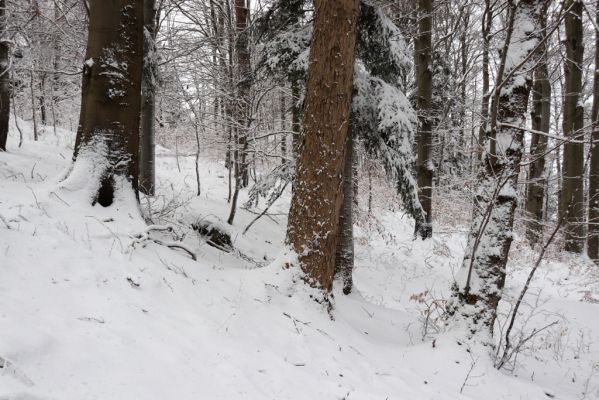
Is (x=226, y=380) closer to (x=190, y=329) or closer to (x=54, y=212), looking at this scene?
(x=190, y=329)

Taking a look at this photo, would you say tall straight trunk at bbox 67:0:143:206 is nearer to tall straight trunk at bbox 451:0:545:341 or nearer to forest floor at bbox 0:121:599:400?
forest floor at bbox 0:121:599:400

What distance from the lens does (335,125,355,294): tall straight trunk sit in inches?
246

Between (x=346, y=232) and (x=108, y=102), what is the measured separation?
13.1 feet

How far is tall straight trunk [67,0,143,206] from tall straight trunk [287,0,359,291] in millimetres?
2014

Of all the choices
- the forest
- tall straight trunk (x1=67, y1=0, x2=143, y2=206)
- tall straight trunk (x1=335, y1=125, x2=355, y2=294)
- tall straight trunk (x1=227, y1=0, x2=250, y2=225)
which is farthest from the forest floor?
tall straight trunk (x1=227, y1=0, x2=250, y2=225)

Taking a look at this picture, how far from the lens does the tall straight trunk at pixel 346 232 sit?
6.26 m

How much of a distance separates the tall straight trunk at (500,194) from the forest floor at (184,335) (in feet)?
1.56

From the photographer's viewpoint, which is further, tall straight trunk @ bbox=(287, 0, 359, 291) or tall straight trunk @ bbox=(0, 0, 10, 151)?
tall straight trunk @ bbox=(0, 0, 10, 151)

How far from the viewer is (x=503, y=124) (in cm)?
389

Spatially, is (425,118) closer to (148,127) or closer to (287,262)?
(148,127)

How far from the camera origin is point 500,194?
423cm

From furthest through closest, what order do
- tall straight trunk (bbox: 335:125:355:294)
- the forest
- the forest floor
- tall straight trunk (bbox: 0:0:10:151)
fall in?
tall straight trunk (bbox: 0:0:10:151)
tall straight trunk (bbox: 335:125:355:294)
the forest
the forest floor

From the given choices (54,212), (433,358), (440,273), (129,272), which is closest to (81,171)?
(54,212)

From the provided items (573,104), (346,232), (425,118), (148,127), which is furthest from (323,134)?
(573,104)
